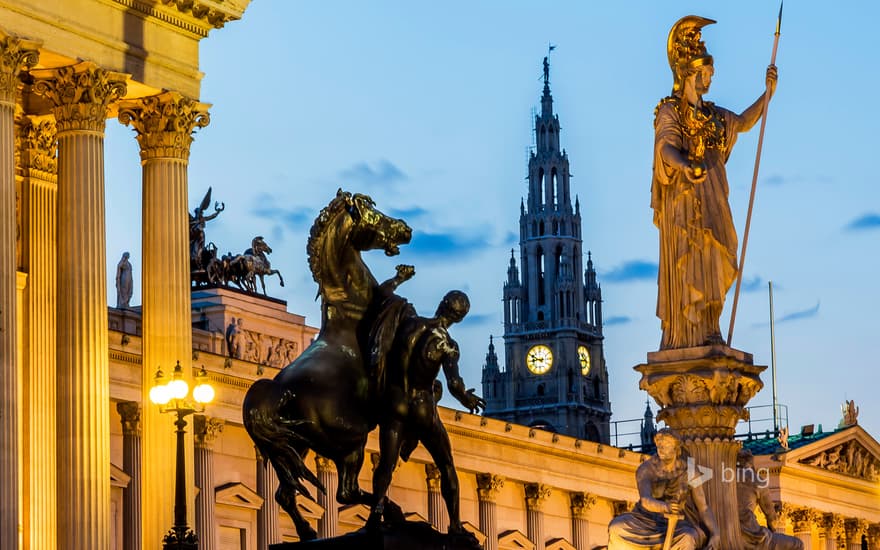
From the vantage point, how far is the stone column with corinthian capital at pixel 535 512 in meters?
77.6

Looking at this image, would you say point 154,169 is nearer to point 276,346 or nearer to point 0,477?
point 0,477

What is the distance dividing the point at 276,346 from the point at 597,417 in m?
122

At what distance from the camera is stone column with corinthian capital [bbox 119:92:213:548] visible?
1423 inches

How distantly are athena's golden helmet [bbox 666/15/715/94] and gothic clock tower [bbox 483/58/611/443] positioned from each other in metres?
163

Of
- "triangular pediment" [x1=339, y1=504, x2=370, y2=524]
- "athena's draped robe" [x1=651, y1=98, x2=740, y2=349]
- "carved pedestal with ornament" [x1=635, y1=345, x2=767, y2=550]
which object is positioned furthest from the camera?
"triangular pediment" [x1=339, y1=504, x2=370, y2=524]

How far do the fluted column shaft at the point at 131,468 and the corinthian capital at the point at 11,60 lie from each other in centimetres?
2044

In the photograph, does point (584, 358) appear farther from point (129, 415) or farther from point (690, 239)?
point (690, 239)

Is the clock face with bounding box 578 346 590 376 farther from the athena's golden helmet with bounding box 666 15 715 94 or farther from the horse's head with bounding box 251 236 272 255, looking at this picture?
the athena's golden helmet with bounding box 666 15 715 94

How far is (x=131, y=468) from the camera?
54.8 m

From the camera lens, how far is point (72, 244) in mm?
35500

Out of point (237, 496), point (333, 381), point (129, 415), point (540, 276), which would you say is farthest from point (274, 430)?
point (540, 276)

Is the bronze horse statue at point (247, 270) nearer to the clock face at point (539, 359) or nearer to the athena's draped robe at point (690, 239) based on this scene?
the athena's draped robe at point (690, 239)

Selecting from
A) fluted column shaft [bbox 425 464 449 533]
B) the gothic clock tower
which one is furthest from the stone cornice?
the gothic clock tower

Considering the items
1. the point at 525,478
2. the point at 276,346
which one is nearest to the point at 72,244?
the point at 276,346
